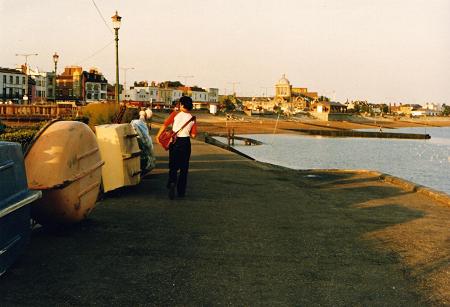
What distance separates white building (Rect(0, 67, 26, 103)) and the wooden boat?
10208 centimetres

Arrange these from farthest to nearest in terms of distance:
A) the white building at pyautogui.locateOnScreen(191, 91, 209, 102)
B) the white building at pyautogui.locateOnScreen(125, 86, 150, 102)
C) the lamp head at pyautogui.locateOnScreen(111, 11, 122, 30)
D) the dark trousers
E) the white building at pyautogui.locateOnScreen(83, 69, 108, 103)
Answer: the white building at pyautogui.locateOnScreen(191, 91, 209, 102)
the white building at pyautogui.locateOnScreen(125, 86, 150, 102)
the white building at pyautogui.locateOnScreen(83, 69, 108, 103)
the lamp head at pyautogui.locateOnScreen(111, 11, 122, 30)
the dark trousers

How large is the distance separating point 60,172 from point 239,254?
8.19 feet

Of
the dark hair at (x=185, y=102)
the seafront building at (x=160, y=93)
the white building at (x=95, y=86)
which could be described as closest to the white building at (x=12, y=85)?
the white building at (x=95, y=86)

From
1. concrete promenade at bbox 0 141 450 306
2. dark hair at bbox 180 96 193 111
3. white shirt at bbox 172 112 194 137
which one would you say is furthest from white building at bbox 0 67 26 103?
concrete promenade at bbox 0 141 450 306

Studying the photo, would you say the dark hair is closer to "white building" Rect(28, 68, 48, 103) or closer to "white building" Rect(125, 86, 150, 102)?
"white building" Rect(28, 68, 48, 103)

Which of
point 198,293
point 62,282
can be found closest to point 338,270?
point 198,293

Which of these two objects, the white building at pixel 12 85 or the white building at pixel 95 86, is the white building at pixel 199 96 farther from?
the white building at pixel 12 85

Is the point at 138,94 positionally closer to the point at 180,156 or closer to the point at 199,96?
the point at 199,96

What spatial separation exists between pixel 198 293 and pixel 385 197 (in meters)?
7.60

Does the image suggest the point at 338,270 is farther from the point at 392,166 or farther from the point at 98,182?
the point at 392,166

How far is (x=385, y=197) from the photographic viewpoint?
1106cm

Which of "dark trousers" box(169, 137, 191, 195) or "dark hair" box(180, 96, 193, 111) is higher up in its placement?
"dark hair" box(180, 96, 193, 111)

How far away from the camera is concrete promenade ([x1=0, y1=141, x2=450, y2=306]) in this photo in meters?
4.56

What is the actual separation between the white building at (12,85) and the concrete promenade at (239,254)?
10126 cm
